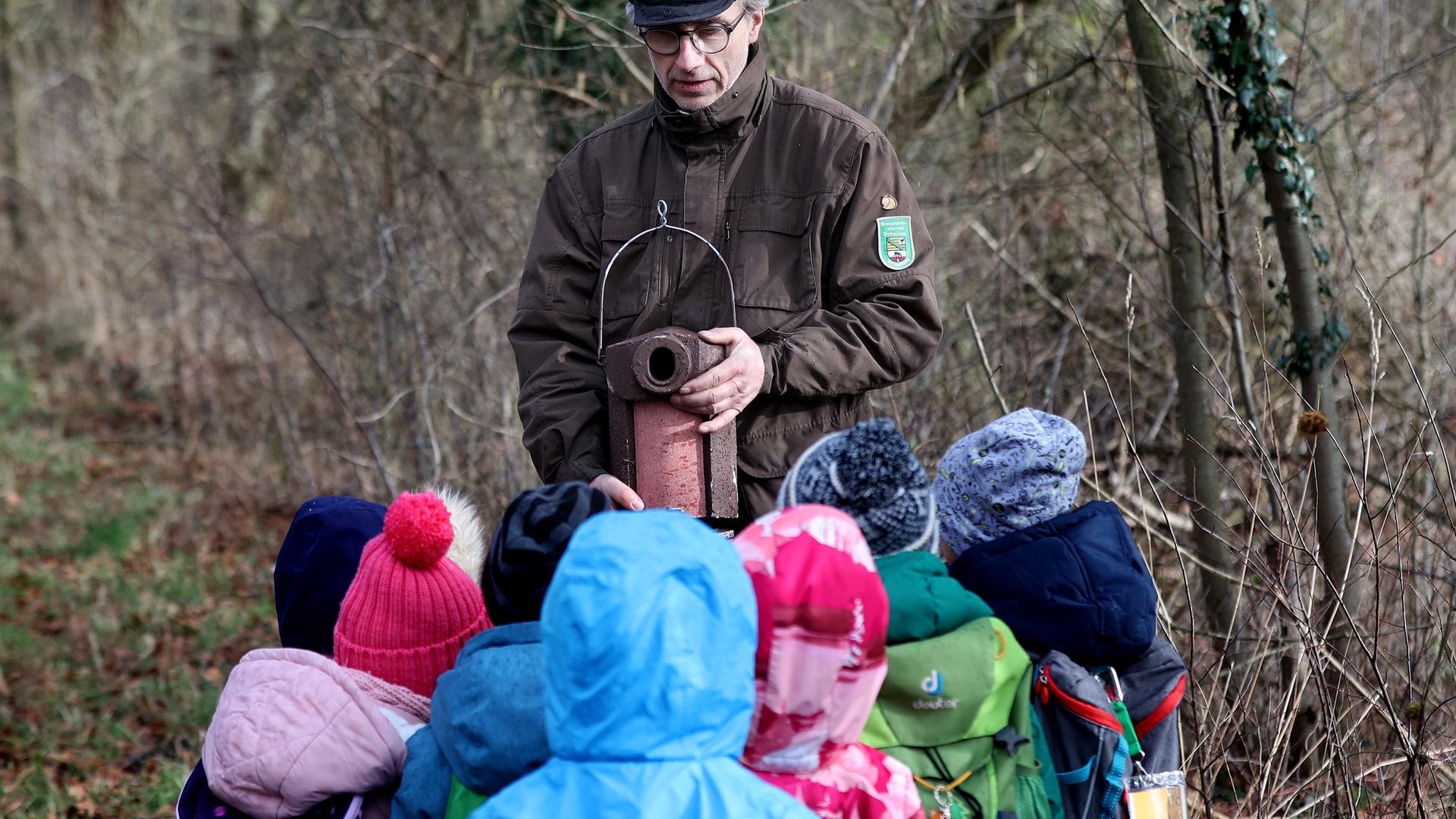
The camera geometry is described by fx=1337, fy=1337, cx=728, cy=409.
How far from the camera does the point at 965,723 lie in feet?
7.02

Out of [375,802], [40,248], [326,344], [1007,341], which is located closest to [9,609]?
[326,344]

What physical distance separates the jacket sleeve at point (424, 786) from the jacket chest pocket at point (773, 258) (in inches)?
46.2

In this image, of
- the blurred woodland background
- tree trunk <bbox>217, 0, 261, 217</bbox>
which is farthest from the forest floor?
tree trunk <bbox>217, 0, 261, 217</bbox>

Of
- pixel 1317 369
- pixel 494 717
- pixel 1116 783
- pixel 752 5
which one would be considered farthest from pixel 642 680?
pixel 1317 369

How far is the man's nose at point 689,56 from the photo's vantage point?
9.20 feet

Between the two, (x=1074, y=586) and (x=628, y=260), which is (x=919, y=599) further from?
(x=628, y=260)

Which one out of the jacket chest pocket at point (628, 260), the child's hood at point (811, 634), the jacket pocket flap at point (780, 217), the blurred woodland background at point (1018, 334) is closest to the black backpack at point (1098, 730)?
the child's hood at point (811, 634)

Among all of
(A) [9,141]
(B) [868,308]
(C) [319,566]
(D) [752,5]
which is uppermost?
(A) [9,141]

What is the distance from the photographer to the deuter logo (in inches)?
82.1

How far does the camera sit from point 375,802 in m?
2.25

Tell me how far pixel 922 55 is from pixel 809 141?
177 inches

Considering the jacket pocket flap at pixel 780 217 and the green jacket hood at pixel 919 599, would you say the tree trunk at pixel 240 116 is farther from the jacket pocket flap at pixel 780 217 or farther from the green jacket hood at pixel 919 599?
the green jacket hood at pixel 919 599

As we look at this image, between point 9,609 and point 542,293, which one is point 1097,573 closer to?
point 542,293

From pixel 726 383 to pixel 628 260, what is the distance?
0.51 metres
